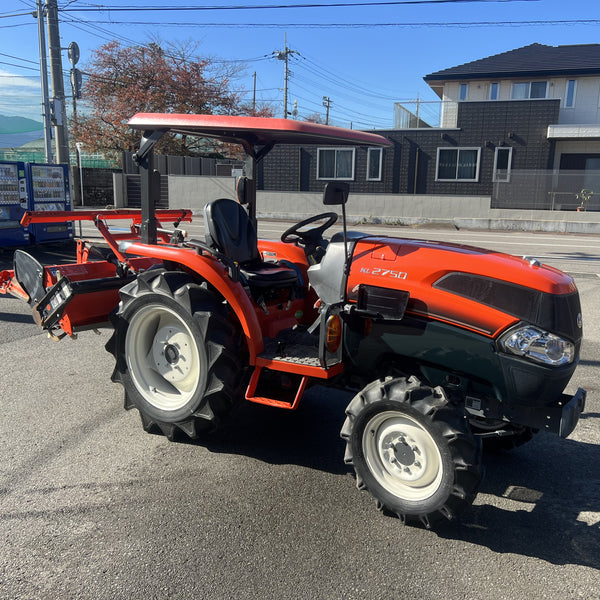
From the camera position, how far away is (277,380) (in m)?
3.61

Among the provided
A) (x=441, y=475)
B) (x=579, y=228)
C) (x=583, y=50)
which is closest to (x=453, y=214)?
(x=579, y=228)

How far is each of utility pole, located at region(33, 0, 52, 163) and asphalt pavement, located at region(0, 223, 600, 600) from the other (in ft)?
44.5

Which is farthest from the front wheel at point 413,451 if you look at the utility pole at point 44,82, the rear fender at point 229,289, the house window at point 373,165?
the house window at point 373,165

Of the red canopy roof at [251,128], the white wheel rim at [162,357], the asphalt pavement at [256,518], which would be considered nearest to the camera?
the asphalt pavement at [256,518]

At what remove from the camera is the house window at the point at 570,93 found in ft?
88.5

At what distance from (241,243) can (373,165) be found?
73.0 ft

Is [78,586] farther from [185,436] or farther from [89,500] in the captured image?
[185,436]

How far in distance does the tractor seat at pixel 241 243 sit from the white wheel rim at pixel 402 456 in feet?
4.28

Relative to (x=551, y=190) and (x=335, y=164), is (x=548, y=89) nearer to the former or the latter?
(x=551, y=190)

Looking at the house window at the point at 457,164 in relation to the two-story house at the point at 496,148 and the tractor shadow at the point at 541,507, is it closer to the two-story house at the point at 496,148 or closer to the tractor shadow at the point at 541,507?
the two-story house at the point at 496,148

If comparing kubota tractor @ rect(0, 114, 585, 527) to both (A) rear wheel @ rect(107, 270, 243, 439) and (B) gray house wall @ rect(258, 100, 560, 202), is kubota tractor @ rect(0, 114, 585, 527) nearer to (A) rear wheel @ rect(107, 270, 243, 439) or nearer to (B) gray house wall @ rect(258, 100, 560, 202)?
(A) rear wheel @ rect(107, 270, 243, 439)

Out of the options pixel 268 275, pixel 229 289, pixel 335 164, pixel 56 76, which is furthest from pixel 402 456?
pixel 335 164

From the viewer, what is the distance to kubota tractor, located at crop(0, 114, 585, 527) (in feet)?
9.16

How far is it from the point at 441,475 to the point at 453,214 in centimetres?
2066
